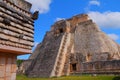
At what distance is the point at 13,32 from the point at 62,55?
18125 millimetres

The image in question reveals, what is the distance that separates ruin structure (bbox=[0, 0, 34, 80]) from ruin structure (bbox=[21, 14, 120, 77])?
1391 cm

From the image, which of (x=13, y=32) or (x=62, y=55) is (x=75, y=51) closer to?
(x=62, y=55)

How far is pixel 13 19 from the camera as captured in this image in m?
6.04

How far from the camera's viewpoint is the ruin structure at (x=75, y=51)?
2138cm

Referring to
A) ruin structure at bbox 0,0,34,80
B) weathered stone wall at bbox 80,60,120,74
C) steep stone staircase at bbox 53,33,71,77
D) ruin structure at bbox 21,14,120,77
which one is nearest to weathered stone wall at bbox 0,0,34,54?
ruin structure at bbox 0,0,34,80

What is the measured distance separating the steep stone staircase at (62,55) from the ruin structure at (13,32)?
15.4 meters

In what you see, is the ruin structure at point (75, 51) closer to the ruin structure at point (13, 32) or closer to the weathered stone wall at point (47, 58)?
the weathered stone wall at point (47, 58)

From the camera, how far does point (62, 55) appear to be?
2397 centimetres

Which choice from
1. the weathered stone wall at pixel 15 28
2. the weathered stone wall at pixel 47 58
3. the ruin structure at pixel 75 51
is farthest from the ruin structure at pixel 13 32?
the weathered stone wall at pixel 47 58

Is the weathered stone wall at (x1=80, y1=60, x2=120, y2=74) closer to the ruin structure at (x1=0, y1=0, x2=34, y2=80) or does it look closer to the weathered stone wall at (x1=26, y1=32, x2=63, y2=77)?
the weathered stone wall at (x1=26, y1=32, x2=63, y2=77)

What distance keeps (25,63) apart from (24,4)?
2311 centimetres

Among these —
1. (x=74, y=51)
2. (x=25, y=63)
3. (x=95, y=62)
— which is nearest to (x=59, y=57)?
(x=74, y=51)

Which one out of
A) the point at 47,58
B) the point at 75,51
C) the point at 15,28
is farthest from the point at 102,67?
the point at 15,28

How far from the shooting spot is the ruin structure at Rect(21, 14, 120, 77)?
21375 millimetres
